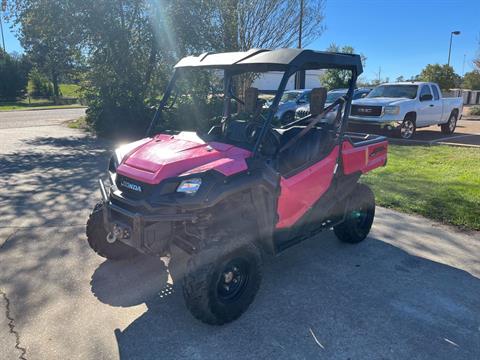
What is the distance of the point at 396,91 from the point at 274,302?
11025mm

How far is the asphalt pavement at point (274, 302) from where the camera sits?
275cm

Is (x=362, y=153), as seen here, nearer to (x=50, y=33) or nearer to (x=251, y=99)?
(x=251, y=99)

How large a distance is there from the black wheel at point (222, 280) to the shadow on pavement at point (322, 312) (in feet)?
0.48

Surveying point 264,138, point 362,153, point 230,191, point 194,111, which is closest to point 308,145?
point 264,138

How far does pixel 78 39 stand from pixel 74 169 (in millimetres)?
6358

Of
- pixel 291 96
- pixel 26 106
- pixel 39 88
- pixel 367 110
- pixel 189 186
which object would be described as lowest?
pixel 26 106

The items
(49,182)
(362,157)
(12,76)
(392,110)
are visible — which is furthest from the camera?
(12,76)

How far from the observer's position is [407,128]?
11.8 m

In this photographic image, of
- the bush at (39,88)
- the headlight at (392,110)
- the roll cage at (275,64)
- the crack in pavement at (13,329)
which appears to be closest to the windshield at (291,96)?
the headlight at (392,110)

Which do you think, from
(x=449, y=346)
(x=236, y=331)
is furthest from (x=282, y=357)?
(x=449, y=346)

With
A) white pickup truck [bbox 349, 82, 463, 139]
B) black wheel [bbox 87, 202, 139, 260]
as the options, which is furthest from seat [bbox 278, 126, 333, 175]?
white pickup truck [bbox 349, 82, 463, 139]

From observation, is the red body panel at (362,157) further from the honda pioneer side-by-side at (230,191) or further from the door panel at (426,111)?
the door panel at (426,111)

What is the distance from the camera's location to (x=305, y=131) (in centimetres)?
360

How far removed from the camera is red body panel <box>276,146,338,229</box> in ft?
11.2
